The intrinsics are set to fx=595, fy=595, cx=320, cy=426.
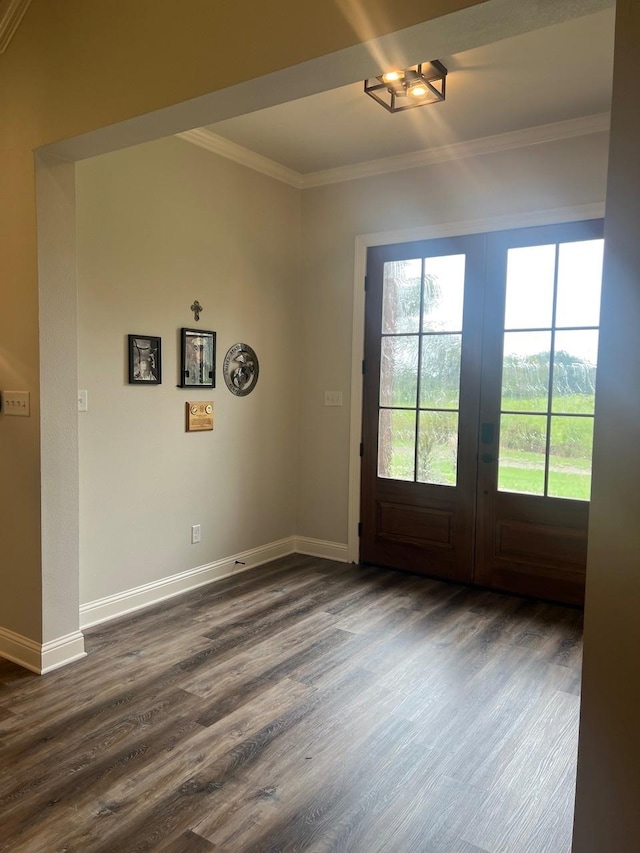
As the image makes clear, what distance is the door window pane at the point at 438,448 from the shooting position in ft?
13.0


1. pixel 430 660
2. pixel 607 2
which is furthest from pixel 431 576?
pixel 607 2

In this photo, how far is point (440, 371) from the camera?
13.1ft

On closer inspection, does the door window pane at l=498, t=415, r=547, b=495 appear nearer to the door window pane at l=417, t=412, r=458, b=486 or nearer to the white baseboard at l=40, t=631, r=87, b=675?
the door window pane at l=417, t=412, r=458, b=486

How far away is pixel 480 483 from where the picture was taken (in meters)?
3.86

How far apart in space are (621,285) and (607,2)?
724 mm

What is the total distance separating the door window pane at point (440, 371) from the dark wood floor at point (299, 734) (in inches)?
53.3

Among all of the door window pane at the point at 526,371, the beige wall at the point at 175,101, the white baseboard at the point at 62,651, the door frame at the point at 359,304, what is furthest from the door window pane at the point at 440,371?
the white baseboard at the point at 62,651

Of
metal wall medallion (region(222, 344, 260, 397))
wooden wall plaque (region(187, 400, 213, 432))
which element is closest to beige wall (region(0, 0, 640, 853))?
wooden wall plaque (region(187, 400, 213, 432))

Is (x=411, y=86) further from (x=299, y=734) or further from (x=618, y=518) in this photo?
(x=299, y=734)

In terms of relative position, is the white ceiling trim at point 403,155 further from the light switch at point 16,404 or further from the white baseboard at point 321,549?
the white baseboard at point 321,549

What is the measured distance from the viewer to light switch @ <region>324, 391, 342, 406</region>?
4.43 meters

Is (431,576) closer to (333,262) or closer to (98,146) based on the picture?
(333,262)

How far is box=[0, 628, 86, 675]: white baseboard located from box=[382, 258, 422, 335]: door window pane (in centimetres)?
274

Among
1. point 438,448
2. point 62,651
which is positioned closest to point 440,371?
point 438,448
